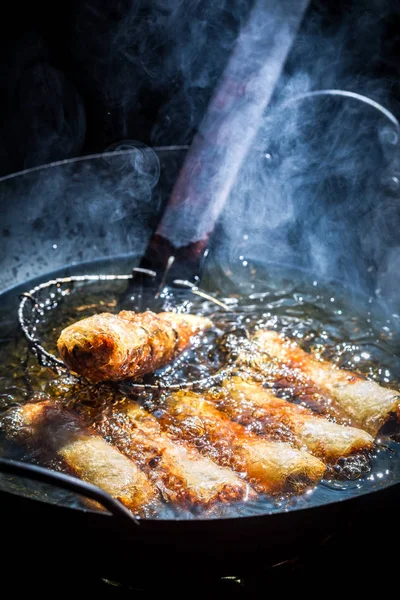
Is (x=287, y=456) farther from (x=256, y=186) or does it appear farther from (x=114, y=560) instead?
(x=256, y=186)

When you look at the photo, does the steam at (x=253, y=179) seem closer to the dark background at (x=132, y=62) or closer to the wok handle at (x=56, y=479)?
the dark background at (x=132, y=62)

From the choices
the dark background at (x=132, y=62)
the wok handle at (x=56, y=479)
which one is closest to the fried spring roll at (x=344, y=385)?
the wok handle at (x=56, y=479)

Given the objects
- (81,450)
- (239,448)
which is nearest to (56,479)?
(81,450)

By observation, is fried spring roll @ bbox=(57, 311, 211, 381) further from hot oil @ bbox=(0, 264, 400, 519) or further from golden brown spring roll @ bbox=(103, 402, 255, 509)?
golden brown spring roll @ bbox=(103, 402, 255, 509)

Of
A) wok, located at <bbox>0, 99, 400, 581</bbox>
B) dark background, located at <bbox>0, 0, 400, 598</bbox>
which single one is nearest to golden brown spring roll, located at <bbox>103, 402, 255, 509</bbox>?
wok, located at <bbox>0, 99, 400, 581</bbox>

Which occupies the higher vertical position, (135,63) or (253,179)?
(135,63)

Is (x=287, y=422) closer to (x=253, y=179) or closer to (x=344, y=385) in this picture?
(x=344, y=385)
